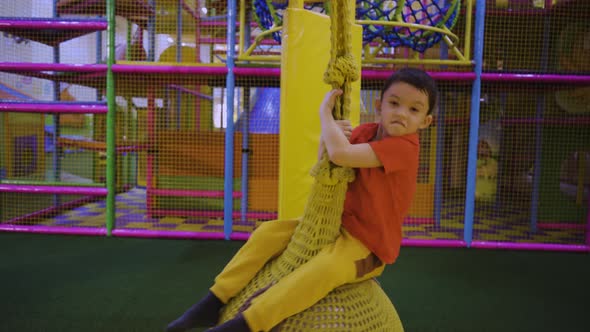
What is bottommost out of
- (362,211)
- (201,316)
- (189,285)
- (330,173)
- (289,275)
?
(189,285)

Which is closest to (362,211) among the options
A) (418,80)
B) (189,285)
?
(418,80)

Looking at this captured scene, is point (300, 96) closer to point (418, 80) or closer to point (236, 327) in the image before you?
point (418, 80)

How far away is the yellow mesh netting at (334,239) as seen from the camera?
4.52ft

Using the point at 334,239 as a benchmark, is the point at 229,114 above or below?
above

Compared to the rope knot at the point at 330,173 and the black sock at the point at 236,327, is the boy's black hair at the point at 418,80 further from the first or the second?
the black sock at the point at 236,327

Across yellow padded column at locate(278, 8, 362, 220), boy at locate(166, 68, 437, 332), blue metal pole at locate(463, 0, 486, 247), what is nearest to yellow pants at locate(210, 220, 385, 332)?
boy at locate(166, 68, 437, 332)

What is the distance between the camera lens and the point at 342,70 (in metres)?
1.42

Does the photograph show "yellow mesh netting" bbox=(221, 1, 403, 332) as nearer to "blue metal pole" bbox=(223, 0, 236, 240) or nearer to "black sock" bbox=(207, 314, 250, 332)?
"black sock" bbox=(207, 314, 250, 332)

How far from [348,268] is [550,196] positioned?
562cm

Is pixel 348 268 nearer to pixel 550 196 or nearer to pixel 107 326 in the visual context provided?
pixel 107 326

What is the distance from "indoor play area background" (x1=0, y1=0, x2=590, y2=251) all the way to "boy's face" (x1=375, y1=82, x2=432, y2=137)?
1.25 m

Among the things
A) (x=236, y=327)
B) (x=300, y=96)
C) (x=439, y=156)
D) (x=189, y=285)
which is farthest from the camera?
(x=439, y=156)

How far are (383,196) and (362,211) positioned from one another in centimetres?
9

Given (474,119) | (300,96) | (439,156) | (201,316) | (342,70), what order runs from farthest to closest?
(439,156), (474,119), (300,96), (201,316), (342,70)
